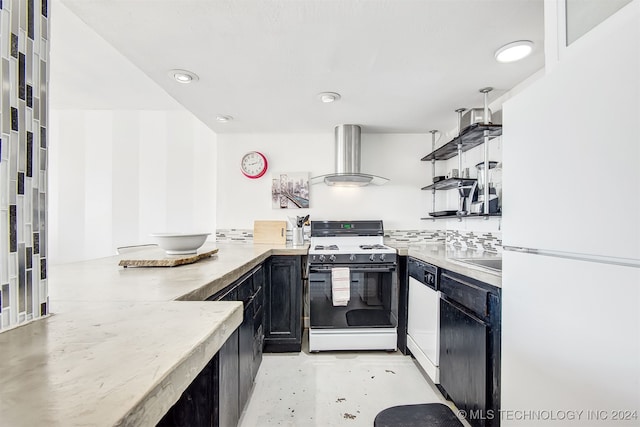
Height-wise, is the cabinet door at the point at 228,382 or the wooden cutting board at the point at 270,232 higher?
the wooden cutting board at the point at 270,232

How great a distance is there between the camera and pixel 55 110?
10.2 ft

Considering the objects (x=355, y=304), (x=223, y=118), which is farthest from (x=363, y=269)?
(x=223, y=118)

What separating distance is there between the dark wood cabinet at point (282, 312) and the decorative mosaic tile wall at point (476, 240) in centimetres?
156

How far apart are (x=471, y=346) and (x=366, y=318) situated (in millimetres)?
1079

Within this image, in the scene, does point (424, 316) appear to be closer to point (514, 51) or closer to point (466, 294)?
point (466, 294)

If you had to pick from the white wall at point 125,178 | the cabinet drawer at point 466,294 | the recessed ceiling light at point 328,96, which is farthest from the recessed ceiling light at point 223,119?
the cabinet drawer at point 466,294

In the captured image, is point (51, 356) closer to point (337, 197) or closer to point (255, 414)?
point (255, 414)

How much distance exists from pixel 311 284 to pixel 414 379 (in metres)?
1.02

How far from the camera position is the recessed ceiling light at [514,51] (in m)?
1.54

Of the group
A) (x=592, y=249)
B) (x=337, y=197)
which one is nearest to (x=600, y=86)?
(x=592, y=249)

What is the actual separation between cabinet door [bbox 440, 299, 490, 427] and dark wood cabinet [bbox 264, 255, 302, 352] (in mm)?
1172

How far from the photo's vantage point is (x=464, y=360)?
1.53 m

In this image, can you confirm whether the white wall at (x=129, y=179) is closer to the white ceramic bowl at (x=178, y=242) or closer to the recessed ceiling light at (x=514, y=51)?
the white ceramic bowl at (x=178, y=242)

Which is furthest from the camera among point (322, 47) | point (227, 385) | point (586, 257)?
point (322, 47)
